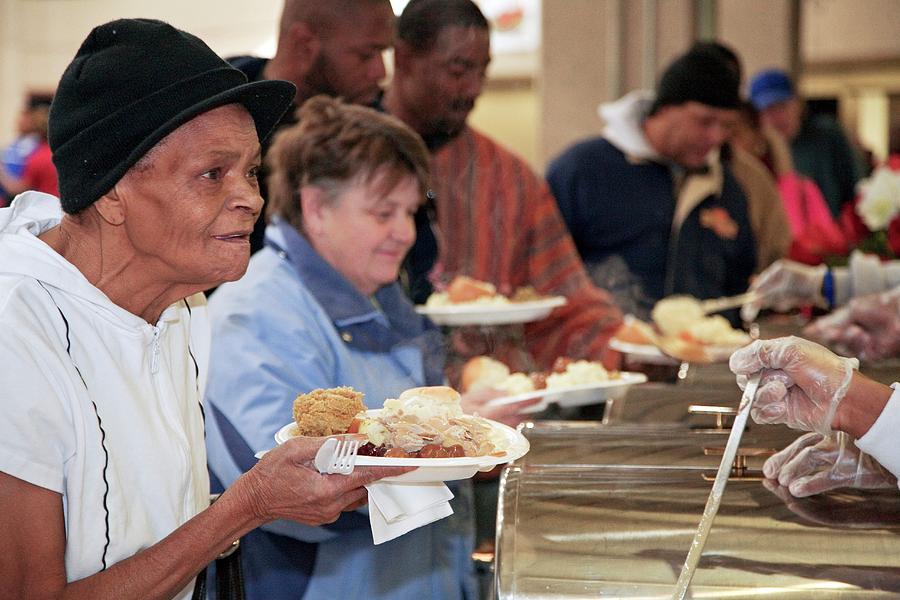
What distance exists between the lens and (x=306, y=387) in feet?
4.98

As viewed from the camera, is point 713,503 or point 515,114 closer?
point 713,503

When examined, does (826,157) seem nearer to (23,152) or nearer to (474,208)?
(474,208)

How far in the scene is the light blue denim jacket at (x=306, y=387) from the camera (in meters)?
1.51

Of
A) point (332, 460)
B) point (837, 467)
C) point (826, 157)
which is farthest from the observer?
point (826, 157)

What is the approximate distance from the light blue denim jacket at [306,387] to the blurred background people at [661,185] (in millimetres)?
1476

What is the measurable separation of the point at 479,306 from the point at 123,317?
1.05m

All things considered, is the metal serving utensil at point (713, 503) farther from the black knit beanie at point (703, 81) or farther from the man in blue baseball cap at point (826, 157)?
the man in blue baseball cap at point (826, 157)

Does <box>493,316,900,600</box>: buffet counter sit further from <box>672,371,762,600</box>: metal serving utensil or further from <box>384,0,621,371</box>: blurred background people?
<box>384,0,621,371</box>: blurred background people

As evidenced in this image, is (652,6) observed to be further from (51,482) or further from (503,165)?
(51,482)

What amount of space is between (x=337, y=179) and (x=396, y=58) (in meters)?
0.32

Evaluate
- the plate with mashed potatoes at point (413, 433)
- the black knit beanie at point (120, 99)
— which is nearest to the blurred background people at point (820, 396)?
the plate with mashed potatoes at point (413, 433)

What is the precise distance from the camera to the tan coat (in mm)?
3420

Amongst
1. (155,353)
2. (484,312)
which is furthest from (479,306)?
(155,353)

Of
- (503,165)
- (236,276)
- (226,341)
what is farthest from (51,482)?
(503,165)
